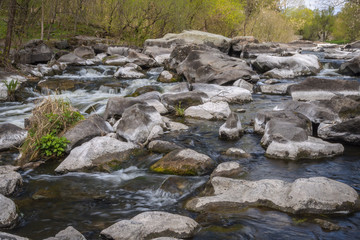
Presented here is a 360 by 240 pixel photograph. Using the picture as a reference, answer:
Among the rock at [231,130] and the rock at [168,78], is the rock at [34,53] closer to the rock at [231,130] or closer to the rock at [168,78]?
the rock at [168,78]

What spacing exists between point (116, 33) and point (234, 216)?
814 inches

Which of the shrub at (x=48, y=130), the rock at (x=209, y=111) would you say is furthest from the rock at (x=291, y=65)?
the shrub at (x=48, y=130)

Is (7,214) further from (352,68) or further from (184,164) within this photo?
(352,68)

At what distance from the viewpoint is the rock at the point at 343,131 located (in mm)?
6109

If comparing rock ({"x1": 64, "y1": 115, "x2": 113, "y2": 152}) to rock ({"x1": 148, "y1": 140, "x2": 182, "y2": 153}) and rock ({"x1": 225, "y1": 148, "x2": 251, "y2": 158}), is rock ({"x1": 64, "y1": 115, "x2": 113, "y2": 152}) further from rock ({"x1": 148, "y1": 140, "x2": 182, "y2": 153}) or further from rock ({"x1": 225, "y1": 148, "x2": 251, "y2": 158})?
rock ({"x1": 225, "y1": 148, "x2": 251, "y2": 158})

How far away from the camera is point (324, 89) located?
29.7ft

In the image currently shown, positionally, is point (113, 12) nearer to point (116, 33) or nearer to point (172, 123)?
point (116, 33)

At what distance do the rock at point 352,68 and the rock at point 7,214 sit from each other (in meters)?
13.6

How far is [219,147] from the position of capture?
6285 mm

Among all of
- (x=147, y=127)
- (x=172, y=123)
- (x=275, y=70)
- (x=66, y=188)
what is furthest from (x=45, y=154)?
(x=275, y=70)

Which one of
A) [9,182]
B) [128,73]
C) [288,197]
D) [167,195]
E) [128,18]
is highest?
[128,18]

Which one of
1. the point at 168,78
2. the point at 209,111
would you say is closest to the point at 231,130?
the point at 209,111

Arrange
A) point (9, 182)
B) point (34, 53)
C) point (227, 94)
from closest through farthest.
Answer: point (9, 182)
point (227, 94)
point (34, 53)

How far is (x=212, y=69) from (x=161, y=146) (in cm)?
685
